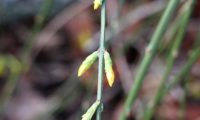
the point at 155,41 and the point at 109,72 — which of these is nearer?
the point at 109,72

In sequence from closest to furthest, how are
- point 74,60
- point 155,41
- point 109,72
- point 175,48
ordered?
point 109,72 → point 155,41 → point 175,48 → point 74,60

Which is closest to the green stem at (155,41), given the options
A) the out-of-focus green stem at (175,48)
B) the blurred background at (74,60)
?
the out-of-focus green stem at (175,48)

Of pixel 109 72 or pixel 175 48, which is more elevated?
pixel 175 48

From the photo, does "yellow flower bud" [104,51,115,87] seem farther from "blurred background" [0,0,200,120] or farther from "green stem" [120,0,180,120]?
"blurred background" [0,0,200,120]

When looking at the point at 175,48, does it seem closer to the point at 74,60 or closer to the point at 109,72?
the point at 109,72

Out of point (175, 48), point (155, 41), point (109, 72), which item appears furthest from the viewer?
point (175, 48)

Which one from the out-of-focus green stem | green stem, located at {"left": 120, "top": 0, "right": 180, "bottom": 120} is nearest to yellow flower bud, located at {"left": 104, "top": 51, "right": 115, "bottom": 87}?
green stem, located at {"left": 120, "top": 0, "right": 180, "bottom": 120}

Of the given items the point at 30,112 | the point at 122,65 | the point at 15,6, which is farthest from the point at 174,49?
the point at 15,6

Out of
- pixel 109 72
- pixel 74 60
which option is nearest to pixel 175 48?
pixel 109 72

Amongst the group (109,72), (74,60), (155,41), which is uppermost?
(74,60)
